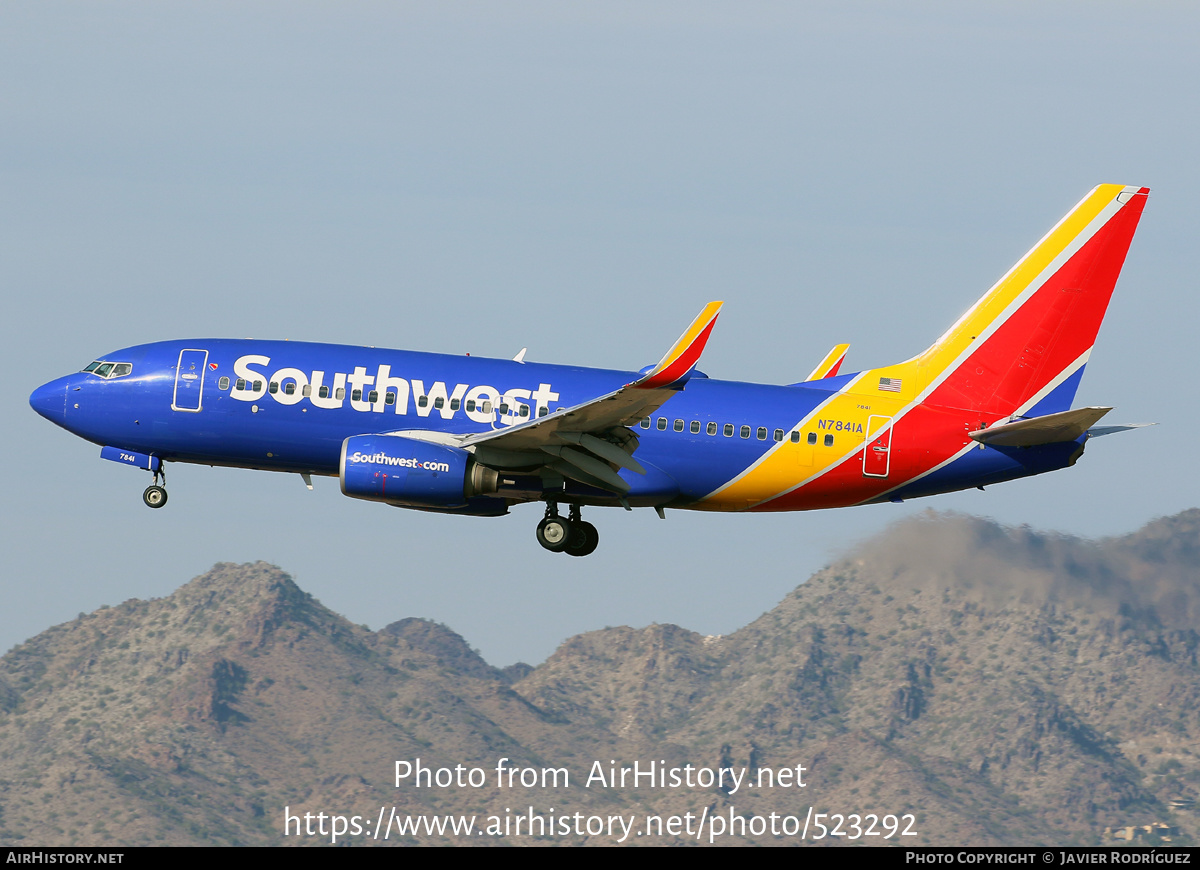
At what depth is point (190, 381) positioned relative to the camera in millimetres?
49250

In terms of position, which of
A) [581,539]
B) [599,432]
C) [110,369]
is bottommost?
[581,539]

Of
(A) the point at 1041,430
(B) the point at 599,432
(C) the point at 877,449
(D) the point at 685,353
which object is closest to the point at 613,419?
(B) the point at 599,432

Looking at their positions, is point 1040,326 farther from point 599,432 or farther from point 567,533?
point 567,533

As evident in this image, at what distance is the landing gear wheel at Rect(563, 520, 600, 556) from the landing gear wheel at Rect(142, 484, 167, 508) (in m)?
12.5

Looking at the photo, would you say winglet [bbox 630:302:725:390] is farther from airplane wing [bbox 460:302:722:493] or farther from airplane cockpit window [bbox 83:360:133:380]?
airplane cockpit window [bbox 83:360:133:380]

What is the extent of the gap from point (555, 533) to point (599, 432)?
490cm

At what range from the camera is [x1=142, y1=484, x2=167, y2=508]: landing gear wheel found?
168ft

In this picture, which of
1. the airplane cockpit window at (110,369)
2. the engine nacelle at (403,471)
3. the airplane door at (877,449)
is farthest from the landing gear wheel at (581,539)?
the airplane cockpit window at (110,369)

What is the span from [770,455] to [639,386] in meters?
7.18

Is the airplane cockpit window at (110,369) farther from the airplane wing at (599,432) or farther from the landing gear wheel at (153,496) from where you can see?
the airplane wing at (599,432)

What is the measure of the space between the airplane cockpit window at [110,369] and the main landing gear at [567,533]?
13.4m

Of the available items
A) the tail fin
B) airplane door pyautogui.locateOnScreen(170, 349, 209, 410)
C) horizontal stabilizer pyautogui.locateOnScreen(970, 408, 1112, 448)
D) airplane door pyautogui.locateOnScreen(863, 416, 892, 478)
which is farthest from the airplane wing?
horizontal stabilizer pyautogui.locateOnScreen(970, 408, 1112, 448)
